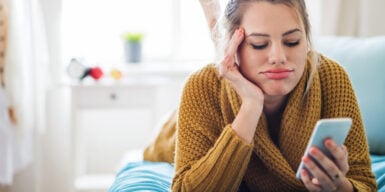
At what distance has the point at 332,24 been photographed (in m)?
2.60

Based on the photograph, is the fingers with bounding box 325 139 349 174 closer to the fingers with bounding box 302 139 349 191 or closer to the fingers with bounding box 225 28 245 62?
the fingers with bounding box 302 139 349 191

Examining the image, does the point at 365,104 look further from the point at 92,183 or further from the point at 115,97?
the point at 92,183

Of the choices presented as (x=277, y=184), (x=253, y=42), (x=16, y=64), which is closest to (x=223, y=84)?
(x=253, y=42)

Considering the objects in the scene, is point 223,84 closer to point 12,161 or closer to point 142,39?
point 12,161

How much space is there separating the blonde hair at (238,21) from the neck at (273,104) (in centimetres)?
6

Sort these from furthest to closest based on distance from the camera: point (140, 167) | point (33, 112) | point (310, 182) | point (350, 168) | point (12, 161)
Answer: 1. point (33, 112)
2. point (12, 161)
3. point (140, 167)
4. point (350, 168)
5. point (310, 182)

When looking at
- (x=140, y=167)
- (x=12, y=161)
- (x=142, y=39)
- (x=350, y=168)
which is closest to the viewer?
(x=350, y=168)

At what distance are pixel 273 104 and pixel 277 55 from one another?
0.55 ft

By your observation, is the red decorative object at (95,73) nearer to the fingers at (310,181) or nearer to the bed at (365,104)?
the bed at (365,104)

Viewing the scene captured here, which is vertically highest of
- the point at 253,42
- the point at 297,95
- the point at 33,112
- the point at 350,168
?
the point at 253,42

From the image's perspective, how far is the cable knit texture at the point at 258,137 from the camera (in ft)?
4.00

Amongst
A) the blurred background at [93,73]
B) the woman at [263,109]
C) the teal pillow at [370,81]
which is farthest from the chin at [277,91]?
the blurred background at [93,73]

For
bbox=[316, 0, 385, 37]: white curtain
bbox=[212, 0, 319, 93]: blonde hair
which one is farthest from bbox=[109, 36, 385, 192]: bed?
bbox=[316, 0, 385, 37]: white curtain

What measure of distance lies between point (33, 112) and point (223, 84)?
4.69ft
